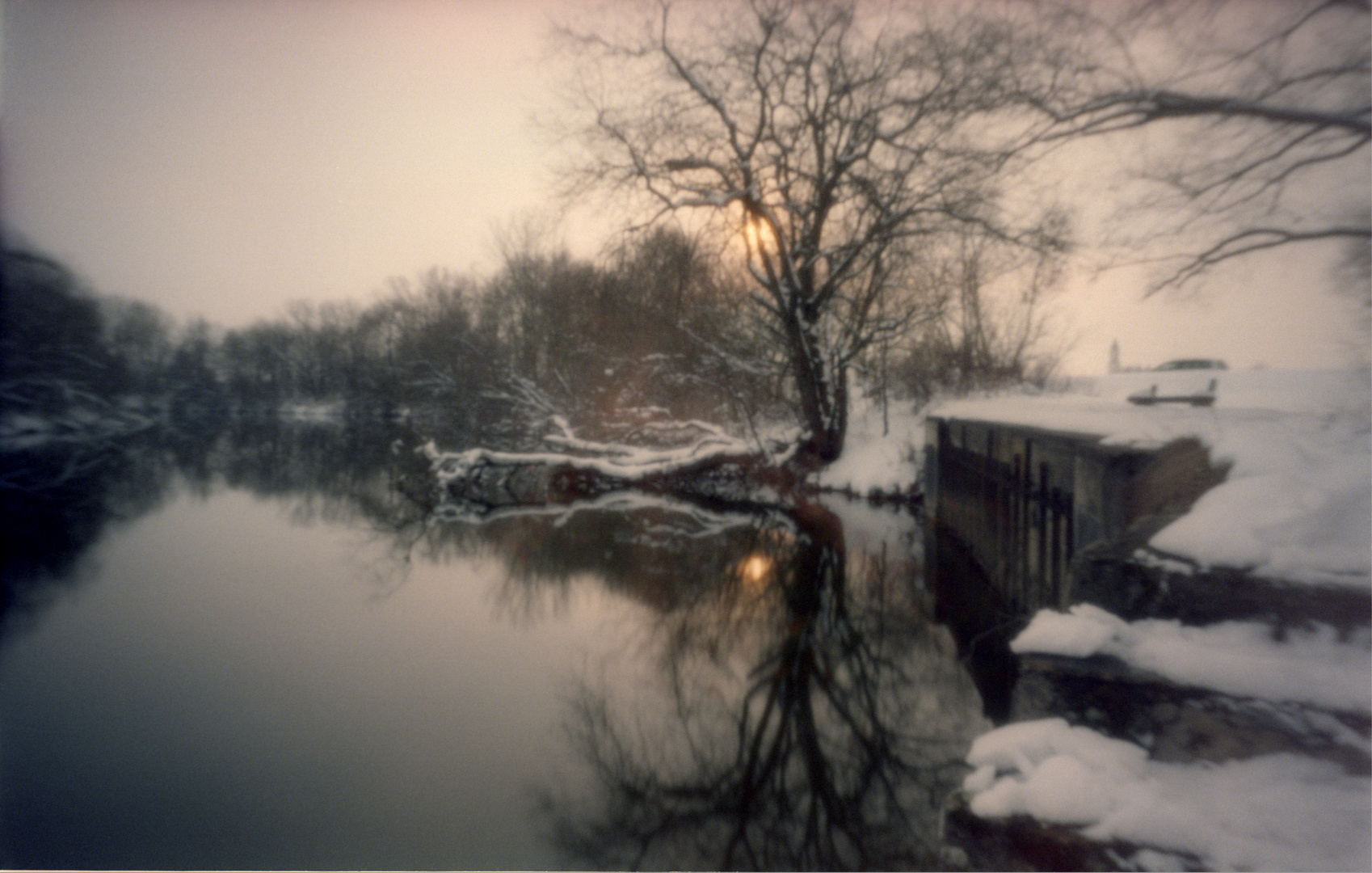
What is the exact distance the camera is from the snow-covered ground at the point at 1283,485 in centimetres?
231

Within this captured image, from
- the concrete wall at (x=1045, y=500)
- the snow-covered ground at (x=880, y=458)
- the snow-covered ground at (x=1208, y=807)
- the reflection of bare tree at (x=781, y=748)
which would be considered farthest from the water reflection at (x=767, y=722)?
the snow-covered ground at (x=880, y=458)

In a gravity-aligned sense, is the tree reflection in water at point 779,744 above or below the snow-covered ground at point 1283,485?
below

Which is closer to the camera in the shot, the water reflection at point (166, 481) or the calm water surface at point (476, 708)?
the calm water surface at point (476, 708)

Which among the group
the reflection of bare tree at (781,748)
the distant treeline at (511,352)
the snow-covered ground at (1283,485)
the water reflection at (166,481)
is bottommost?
the reflection of bare tree at (781,748)

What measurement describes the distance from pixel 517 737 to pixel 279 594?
13.5 ft

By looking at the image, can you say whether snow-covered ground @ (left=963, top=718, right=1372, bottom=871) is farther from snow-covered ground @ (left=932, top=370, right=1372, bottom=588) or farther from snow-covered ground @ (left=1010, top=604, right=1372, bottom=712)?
snow-covered ground @ (left=932, top=370, right=1372, bottom=588)

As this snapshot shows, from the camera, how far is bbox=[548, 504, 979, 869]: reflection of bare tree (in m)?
3.02

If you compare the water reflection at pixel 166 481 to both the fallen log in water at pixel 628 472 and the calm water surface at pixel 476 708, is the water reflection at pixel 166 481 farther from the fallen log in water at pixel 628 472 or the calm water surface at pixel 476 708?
the fallen log in water at pixel 628 472

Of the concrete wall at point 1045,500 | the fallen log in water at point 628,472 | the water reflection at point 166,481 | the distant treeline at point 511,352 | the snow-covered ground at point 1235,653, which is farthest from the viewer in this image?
the fallen log in water at point 628,472

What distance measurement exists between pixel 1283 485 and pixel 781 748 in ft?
8.80

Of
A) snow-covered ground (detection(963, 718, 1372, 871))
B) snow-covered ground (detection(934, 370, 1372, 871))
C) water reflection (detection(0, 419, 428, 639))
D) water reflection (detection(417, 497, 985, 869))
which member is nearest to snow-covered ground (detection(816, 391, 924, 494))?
water reflection (detection(417, 497, 985, 869))

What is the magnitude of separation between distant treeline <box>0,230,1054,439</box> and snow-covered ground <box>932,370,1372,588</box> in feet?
27.9

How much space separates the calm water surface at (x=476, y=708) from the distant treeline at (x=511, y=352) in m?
3.01

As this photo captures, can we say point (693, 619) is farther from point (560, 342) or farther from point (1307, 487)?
point (560, 342)
